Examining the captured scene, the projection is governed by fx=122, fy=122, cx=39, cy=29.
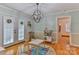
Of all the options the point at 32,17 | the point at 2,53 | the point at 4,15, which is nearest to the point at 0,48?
the point at 2,53

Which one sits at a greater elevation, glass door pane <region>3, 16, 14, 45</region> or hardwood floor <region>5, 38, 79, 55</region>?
glass door pane <region>3, 16, 14, 45</region>

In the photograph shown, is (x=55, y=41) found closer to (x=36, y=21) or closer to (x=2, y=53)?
(x=36, y=21)

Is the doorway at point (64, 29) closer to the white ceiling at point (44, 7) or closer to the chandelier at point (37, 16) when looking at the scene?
the white ceiling at point (44, 7)

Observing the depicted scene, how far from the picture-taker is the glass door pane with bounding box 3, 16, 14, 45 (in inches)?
70.0

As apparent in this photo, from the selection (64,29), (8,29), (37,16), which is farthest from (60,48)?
(8,29)

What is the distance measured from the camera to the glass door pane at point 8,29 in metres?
1.78

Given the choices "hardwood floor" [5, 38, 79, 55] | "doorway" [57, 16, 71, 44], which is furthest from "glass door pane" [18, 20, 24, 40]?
"doorway" [57, 16, 71, 44]

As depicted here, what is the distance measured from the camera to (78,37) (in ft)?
5.86

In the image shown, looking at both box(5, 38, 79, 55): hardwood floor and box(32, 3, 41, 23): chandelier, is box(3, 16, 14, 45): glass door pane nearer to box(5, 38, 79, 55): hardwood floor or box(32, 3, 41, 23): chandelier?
box(5, 38, 79, 55): hardwood floor

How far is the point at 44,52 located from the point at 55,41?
244 mm

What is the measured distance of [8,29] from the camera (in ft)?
5.91

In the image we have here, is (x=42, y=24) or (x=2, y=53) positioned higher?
(x=42, y=24)

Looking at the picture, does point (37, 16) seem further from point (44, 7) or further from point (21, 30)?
point (21, 30)

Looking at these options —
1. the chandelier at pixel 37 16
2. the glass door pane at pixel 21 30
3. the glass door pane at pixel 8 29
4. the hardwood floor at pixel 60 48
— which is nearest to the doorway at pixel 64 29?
the hardwood floor at pixel 60 48
